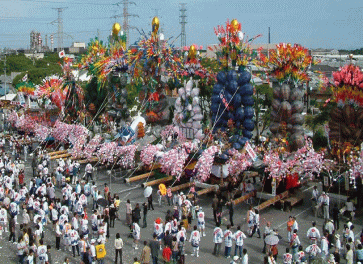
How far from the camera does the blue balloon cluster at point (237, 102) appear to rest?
21.2m

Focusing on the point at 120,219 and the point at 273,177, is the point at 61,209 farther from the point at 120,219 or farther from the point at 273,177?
the point at 273,177

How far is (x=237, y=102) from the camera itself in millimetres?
21266

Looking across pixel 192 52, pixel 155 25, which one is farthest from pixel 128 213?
pixel 155 25

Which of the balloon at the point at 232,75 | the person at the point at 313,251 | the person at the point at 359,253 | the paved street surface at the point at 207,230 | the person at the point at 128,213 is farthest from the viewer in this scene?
the balloon at the point at 232,75

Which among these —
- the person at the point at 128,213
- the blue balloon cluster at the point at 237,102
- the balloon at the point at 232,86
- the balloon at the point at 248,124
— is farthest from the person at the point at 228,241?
the balloon at the point at 232,86

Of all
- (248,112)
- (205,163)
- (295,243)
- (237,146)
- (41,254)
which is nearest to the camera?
(41,254)

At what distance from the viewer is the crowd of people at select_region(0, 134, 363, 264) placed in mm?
13461

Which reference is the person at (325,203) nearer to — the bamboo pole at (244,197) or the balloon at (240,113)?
the bamboo pole at (244,197)

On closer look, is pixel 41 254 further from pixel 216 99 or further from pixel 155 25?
pixel 155 25

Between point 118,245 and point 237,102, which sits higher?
point 237,102

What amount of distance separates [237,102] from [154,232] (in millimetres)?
8699

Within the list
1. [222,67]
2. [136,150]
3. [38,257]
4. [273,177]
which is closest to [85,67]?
[136,150]

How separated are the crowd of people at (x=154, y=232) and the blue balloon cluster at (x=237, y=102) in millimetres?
2673

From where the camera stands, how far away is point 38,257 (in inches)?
528
